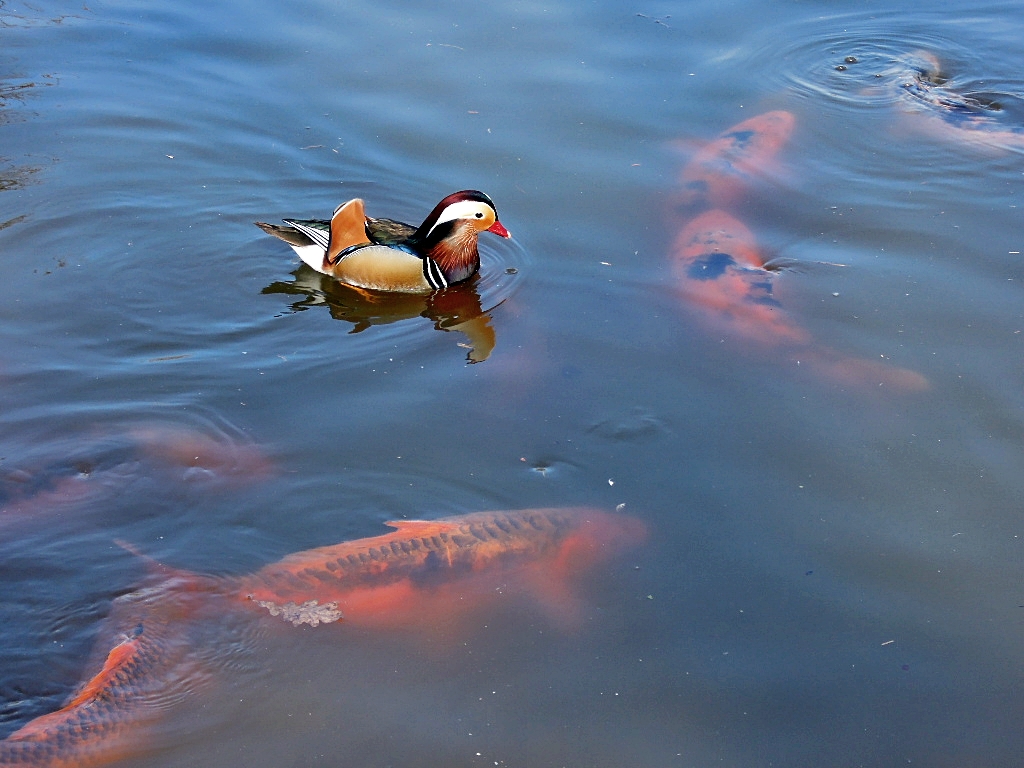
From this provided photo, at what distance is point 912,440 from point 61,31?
7994mm

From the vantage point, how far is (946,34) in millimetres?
9086

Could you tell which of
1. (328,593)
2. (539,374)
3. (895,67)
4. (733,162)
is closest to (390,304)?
(539,374)

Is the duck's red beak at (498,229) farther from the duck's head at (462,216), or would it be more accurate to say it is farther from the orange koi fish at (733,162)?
the orange koi fish at (733,162)

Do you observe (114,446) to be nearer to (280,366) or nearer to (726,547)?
(280,366)

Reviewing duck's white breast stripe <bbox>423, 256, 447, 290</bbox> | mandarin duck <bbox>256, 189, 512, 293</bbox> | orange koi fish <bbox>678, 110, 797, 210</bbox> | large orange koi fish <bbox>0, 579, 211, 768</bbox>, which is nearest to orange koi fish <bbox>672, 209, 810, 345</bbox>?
orange koi fish <bbox>678, 110, 797, 210</bbox>

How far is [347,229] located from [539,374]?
1.79 metres

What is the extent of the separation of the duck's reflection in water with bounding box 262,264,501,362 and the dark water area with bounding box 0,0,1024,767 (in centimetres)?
4

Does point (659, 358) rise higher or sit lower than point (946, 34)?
lower

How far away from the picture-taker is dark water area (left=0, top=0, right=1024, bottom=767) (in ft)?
12.4

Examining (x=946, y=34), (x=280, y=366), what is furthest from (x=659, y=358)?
(x=946, y=34)

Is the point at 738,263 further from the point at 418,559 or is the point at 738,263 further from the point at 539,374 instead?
the point at 418,559

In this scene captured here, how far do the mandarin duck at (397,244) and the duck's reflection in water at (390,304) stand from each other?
66 millimetres

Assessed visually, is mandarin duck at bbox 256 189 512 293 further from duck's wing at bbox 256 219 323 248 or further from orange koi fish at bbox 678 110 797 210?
orange koi fish at bbox 678 110 797 210

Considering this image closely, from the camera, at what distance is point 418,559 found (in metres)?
4.27
